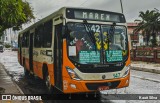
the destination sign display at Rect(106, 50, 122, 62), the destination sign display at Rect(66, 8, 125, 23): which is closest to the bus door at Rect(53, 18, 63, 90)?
the destination sign display at Rect(66, 8, 125, 23)

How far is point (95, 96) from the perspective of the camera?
1034 cm

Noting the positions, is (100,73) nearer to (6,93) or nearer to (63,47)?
(63,47)

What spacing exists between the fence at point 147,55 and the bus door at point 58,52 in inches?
696

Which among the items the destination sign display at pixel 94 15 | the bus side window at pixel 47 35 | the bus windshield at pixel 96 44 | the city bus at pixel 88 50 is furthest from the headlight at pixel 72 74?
the bus side window at pixel 47 35

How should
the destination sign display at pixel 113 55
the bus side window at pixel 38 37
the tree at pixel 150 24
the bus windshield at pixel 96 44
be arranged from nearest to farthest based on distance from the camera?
the bus windshield at pixel 96 44
the destination sign display at pixel 113 55
the bus side window at pixel 38 37
the tree at pixel 150 24

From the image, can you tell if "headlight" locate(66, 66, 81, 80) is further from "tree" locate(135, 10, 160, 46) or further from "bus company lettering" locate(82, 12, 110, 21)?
"tree" locate(135, 10, 160, 46)

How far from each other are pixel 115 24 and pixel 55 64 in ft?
7.39

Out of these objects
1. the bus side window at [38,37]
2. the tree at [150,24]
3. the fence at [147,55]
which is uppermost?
the tree at [150,24]

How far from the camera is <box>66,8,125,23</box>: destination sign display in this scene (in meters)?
9.16

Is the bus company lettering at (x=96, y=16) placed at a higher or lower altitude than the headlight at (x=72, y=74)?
higher

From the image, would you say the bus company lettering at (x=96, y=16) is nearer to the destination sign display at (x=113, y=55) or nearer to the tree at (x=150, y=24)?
the destination sign display at (x=113, y=55)

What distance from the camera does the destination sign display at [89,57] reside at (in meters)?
8.90

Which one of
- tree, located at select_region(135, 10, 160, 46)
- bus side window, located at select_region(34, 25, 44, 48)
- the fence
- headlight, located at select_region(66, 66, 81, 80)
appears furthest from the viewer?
tree, located at select_region(135, 10, 160, 46)

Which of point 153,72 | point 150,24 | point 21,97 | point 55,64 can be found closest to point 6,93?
point 21,97
